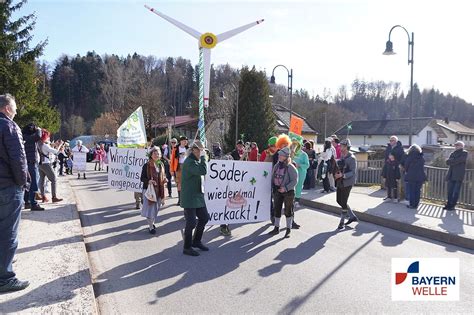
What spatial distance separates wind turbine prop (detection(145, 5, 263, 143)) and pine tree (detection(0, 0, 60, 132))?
9.88 m

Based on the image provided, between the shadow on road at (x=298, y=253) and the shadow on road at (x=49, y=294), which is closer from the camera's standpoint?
the shadow on road at (x=49, y=294)

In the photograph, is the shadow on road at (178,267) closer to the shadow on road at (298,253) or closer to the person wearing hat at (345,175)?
the shadow on road at (298,253)

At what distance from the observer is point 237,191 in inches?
340

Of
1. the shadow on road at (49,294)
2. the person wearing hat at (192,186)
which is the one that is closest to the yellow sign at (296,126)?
the person wearing hat at (192,186)

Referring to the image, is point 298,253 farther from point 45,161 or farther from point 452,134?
point 452,134

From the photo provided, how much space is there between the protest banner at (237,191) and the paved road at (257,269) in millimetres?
414

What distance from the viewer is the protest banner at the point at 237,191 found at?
830 centimetres

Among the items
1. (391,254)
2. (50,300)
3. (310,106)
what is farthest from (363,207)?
(310,106)

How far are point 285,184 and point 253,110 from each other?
24.7 meters

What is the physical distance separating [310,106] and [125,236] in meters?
88.8

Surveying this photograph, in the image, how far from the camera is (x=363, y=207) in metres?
11.5

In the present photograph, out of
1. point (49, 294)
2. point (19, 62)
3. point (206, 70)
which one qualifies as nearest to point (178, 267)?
point (49, 294)

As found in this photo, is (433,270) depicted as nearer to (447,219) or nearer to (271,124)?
(447,219)

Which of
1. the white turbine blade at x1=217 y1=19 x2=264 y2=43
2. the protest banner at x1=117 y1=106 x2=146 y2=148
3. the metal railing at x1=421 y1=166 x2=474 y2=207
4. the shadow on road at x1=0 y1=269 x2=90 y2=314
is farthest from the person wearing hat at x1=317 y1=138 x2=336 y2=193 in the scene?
the shadow on road at x1=0 y1=269 x2=90 y2=314
